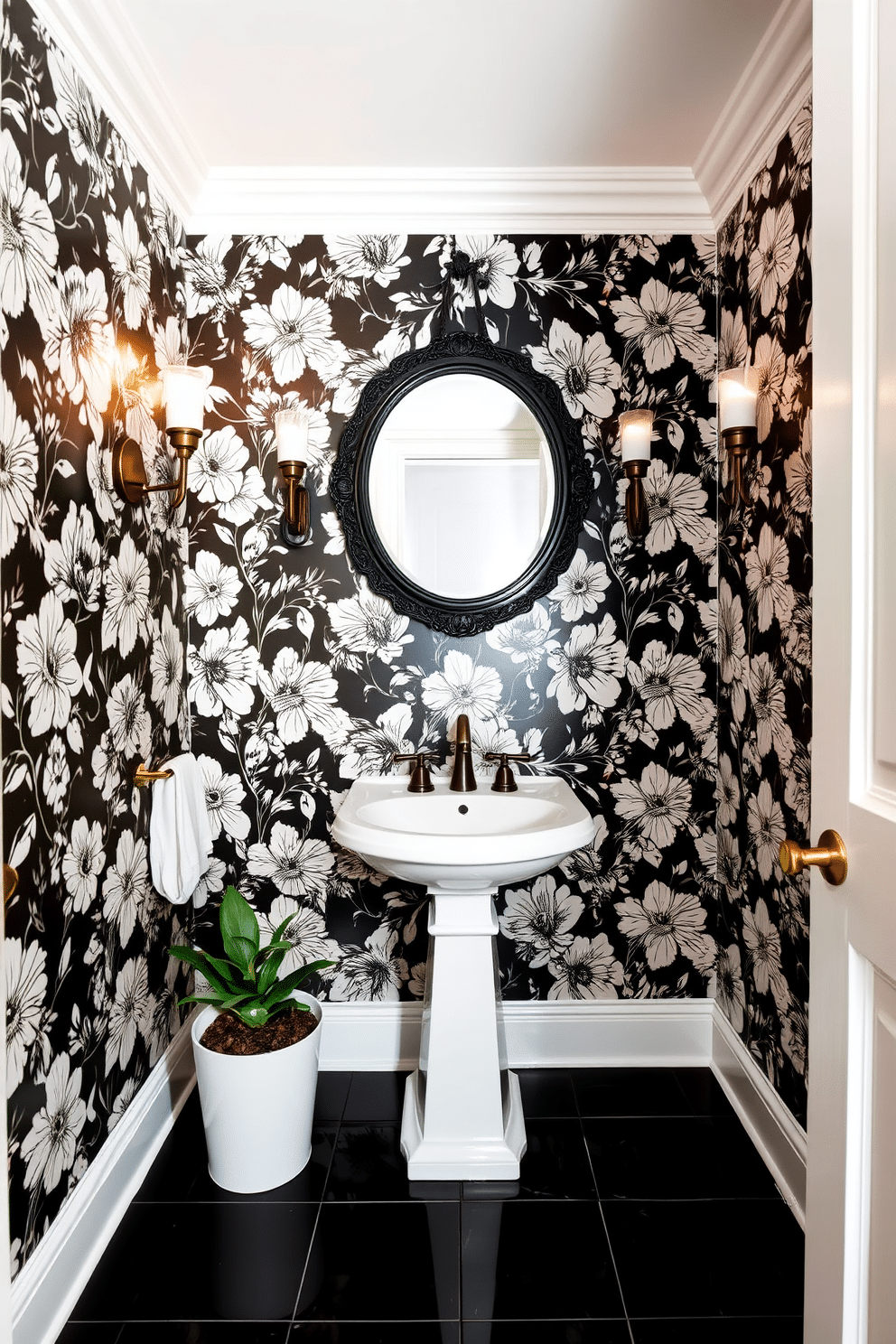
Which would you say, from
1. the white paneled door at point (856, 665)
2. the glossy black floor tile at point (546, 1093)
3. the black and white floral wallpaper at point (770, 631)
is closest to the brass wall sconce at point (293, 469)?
the black and white floral wallpaper at point (770, 631)

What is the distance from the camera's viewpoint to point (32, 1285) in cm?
139

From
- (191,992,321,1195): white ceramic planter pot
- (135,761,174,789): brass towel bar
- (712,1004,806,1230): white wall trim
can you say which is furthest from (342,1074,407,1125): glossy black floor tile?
(135,761,174,789): brass towel bar

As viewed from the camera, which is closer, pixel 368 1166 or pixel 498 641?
pixel 368 1166

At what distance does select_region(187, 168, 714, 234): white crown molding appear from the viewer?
218cm

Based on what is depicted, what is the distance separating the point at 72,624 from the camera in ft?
5.16

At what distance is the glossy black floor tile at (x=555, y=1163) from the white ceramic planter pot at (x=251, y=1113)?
20.7 inches

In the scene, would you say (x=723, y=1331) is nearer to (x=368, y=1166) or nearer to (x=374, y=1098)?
(x=368, y=1166)

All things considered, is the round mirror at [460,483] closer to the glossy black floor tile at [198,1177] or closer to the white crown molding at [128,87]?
the white crown molding at [128,87]

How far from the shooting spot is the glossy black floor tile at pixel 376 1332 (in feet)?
4.68

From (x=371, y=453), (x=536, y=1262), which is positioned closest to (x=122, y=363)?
(x=371, y=453)

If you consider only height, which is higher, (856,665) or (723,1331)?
(856,665)

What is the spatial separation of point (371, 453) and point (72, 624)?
3.19ft

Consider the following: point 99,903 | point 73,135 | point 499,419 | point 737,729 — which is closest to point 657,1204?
point 737,729

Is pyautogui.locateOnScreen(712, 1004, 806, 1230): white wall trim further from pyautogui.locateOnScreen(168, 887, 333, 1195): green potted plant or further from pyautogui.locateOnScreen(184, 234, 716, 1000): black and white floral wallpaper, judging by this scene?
pyautogui.locateOnScreen(168, 887, 333, 1195): green potted plant
